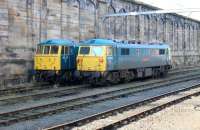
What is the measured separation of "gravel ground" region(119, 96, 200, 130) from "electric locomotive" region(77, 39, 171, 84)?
9.24 metres

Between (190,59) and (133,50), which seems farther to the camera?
(190,59)

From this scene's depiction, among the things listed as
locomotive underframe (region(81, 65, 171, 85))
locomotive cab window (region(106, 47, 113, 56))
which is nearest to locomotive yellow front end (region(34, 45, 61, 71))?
locomotive underframe (region(81, 65, 171, 85))

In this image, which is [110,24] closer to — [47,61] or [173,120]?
[47,61]

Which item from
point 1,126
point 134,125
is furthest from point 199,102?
point 1,126

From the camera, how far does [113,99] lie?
2039 cm

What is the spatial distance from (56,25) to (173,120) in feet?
62.0

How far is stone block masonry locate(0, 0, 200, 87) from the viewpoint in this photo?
2742cm

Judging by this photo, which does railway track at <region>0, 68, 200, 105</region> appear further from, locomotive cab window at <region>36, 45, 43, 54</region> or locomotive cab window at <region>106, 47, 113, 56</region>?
locomotive cab window at <region>106, 47, 113, 56</region>

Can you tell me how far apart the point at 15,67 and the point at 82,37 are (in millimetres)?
9036

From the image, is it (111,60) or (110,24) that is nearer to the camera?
(111,60)

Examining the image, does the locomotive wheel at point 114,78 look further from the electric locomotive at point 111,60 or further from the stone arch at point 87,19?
the stone arch at point 87,19

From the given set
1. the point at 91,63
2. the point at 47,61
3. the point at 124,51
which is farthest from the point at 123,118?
the point at 124,51

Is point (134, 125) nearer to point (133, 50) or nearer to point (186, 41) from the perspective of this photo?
point (133, 50)

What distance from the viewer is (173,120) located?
14.4m
